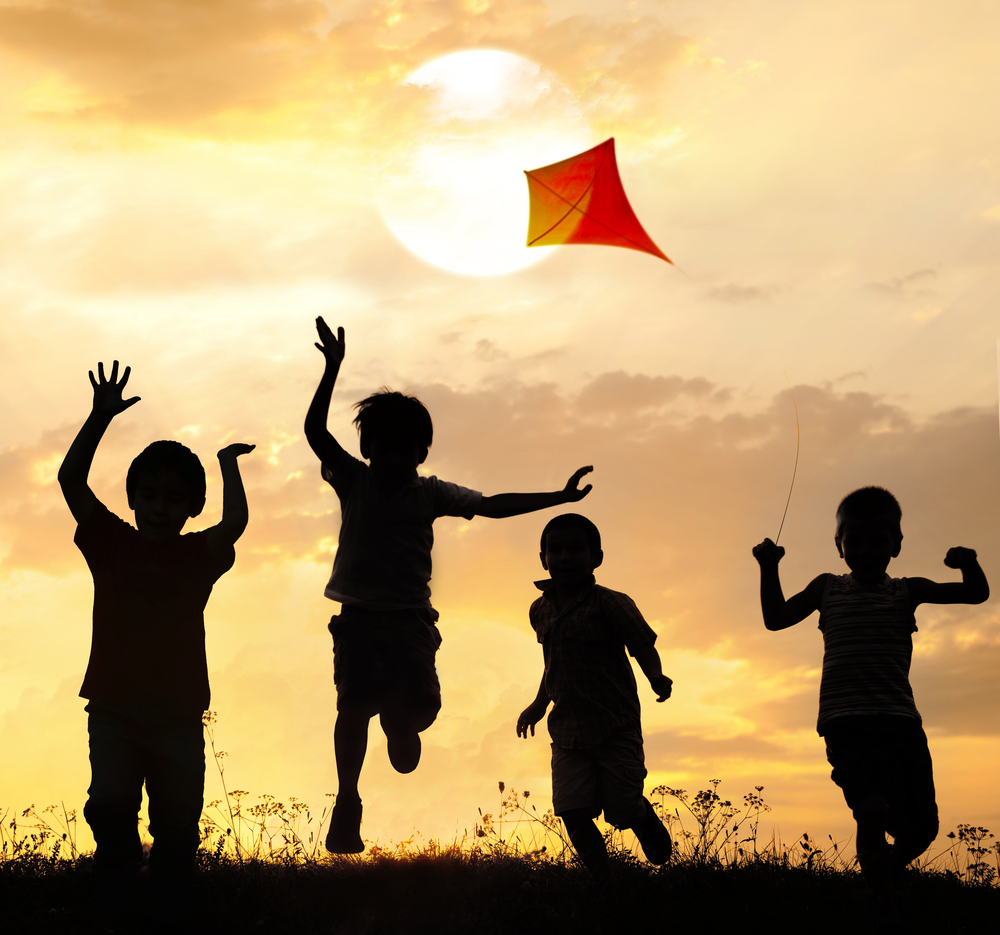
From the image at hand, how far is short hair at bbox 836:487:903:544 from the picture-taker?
6176 millimetres

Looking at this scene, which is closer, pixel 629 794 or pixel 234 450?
pixel 234 450

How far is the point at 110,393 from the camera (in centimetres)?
568

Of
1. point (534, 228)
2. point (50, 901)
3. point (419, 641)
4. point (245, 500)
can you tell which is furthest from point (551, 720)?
point (534, 228)

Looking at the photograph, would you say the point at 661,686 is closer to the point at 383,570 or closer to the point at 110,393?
the point at 383,570

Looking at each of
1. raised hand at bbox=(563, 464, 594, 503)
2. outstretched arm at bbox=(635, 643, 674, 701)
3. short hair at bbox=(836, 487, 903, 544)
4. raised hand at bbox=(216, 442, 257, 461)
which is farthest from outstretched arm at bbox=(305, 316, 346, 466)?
short hair at bbox=(836, 487, 903, 544)

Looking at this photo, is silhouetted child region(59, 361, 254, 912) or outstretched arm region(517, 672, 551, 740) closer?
silhouetted child region(59, 361, 254, 912)

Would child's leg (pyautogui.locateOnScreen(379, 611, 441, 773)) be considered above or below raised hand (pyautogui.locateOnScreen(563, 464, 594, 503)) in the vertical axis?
below

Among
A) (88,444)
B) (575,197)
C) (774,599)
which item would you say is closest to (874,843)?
(774,599)

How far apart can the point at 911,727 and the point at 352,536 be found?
3.71m

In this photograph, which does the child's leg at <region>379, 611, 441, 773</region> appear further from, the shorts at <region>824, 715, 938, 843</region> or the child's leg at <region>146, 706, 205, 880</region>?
the shorts at <region>824, 715, 938, 843</region>

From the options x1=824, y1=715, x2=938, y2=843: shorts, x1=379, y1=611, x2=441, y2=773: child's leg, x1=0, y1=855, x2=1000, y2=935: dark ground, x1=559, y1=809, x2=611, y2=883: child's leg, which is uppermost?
x1=379, y1=611, x2=441, y2=773: child's leg

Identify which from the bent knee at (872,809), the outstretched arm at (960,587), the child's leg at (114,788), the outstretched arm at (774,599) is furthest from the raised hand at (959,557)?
the child's leg at (114,788)

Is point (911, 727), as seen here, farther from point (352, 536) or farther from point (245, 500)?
point (245, 500)

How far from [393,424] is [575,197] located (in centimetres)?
516
